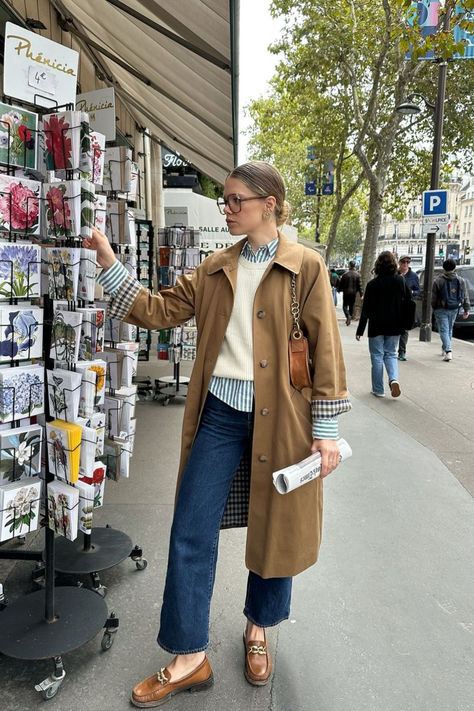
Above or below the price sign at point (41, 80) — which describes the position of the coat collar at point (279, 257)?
below

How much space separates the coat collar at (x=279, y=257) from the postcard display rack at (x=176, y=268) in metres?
5.20

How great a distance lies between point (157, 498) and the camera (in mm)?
4309

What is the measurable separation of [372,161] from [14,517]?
78.5ft

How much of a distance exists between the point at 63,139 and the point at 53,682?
6.84ft

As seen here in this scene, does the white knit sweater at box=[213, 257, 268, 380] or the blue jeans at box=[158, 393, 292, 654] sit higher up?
the white knit sweater at box=[213, 257, 268, 380]

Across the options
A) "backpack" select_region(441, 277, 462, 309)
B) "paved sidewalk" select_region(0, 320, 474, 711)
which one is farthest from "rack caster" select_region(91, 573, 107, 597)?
"backpack" select_region(441, 277, 462, 309)

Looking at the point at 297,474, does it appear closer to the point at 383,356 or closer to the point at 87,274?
the point at 87,274

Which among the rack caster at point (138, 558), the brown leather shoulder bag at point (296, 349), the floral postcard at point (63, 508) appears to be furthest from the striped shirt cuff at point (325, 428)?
the rack caster at point (138, 558)

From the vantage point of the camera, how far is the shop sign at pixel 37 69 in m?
2.05

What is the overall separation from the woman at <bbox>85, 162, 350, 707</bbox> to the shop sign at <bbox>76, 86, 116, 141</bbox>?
35.9 inches

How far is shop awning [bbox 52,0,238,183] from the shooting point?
4.02 m

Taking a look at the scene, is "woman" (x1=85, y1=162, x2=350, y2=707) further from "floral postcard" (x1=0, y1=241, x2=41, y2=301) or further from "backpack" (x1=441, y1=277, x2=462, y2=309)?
"backpack" (x1=441, y1=277, x2=462, y2=309)

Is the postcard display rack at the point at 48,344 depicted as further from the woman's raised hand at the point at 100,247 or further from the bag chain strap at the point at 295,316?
the bag chain strap at the point at 295,316

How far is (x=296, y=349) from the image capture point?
A: 2184mm
